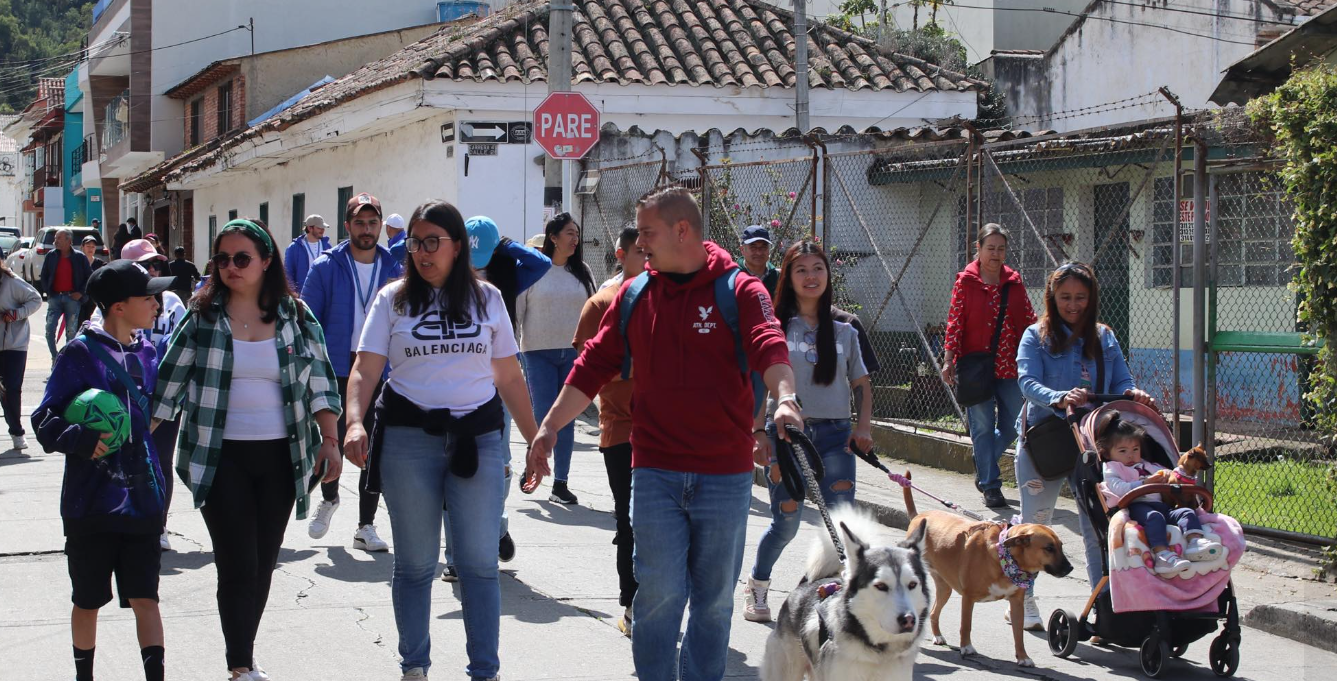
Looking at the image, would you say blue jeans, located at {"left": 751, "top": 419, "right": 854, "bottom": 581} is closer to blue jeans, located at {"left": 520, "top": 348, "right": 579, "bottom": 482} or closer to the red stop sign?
blue jeans, located at {"left": 520, "top": 348, "right": 579, "bottom": 482}

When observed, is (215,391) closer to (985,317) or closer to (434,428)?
(434,428)

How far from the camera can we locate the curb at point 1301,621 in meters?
6.37

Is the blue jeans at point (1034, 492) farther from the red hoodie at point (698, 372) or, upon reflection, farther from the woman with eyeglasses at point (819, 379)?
the red hoodie at point (698, 372)

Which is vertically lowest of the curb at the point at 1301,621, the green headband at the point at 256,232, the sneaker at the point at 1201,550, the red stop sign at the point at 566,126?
the curb at the point at 1301,621

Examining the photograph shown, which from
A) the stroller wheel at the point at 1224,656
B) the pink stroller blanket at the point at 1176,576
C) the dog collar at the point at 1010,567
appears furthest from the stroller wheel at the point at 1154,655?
the dog collar at the point at 1010,567

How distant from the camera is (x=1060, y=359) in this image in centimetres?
683

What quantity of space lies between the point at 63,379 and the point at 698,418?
89.7 inches

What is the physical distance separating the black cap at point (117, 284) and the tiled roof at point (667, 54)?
1144 cm

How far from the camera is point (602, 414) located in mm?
6227

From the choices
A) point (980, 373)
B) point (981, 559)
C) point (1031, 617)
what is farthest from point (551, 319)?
point (981, 559)

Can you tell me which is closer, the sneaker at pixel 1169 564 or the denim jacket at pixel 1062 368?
the sneaker at pixel 1169 564

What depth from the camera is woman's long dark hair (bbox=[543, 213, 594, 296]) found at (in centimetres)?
855

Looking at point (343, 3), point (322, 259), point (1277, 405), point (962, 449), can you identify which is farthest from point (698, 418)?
point (343, 3)

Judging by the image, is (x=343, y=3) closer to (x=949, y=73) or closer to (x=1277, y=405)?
(x=949, y=73)
